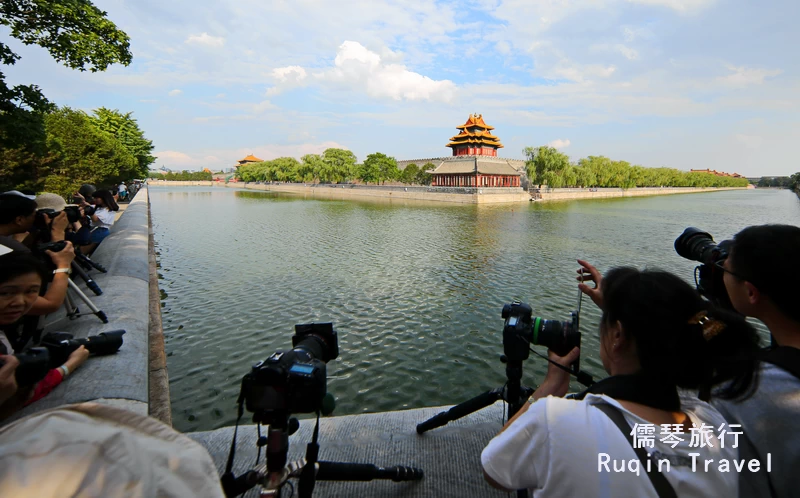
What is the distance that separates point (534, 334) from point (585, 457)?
699 millimetres

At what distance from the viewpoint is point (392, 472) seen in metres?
2.16

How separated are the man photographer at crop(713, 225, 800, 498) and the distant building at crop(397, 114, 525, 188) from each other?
148ft

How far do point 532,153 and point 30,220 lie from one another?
48825 mm

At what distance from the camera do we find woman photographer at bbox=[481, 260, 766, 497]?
109cm

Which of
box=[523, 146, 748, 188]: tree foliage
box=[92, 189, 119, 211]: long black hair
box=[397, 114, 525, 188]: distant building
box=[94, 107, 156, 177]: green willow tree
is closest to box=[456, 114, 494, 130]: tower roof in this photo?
box=[397, 114, 525, 188]: distant building

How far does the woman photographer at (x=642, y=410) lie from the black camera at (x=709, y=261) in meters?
1.37

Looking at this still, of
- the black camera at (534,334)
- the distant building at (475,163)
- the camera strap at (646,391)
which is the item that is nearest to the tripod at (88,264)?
the black camera at (534,334)

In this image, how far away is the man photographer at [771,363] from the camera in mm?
1275

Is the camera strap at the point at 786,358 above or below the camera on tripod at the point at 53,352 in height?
above

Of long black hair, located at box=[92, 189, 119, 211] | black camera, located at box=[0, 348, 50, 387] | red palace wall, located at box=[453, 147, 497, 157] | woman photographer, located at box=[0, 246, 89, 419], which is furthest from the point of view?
red palace wall, located at box=[453, 147, 497, 157]

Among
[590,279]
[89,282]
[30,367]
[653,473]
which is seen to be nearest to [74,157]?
[89,282]

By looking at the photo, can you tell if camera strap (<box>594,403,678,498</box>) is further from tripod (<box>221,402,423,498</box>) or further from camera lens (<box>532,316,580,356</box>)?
tripod (<box>221,402,423,498</box>)

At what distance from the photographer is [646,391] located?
1219mm

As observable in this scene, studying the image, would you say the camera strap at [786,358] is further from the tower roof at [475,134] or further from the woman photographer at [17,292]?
the tower roof at [475,134]
